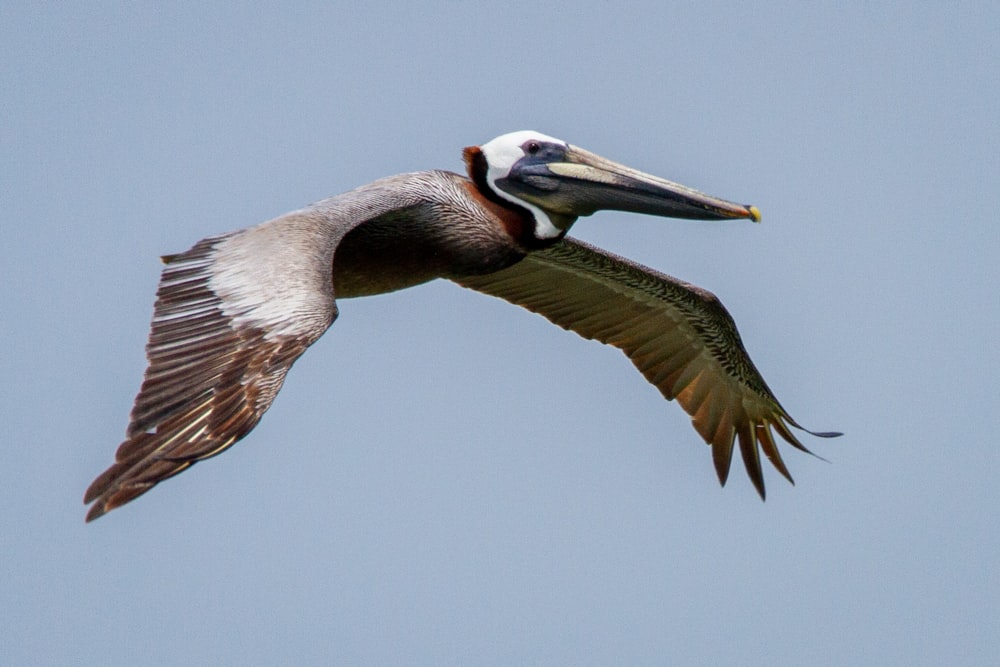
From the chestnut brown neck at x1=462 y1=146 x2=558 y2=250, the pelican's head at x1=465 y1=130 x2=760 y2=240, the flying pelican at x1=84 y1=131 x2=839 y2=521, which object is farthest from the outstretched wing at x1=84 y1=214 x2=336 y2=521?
the pelican's head at x1=465 y1=130 x2=760 y2=240

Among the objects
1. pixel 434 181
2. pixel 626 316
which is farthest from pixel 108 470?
pixel 626 316

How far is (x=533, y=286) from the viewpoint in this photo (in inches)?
537

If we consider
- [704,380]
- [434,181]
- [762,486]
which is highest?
[434,181]

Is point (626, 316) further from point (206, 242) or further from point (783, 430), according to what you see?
point (206, 242)

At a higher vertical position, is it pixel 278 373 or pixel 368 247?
pixel 368 247

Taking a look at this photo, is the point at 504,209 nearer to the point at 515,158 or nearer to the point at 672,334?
the point at 515,158

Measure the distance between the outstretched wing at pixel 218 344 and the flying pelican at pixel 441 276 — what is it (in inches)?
0.4

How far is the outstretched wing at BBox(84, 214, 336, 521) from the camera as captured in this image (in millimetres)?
8156

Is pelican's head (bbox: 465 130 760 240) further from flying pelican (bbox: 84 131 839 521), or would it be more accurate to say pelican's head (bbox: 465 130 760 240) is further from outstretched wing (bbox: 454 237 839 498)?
outstretched wing (bbox: 454 237 839 498)

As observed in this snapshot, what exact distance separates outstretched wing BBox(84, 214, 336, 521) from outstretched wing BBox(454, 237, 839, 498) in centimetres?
385

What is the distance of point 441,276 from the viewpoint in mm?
11672

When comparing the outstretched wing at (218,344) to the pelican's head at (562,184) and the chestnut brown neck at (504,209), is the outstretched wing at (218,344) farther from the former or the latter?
the pelican's head at (562,184)

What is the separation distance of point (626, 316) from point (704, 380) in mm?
884

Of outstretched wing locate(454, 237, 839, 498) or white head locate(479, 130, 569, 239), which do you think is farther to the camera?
outstretched wing locate(454, 237, 839, 498)
